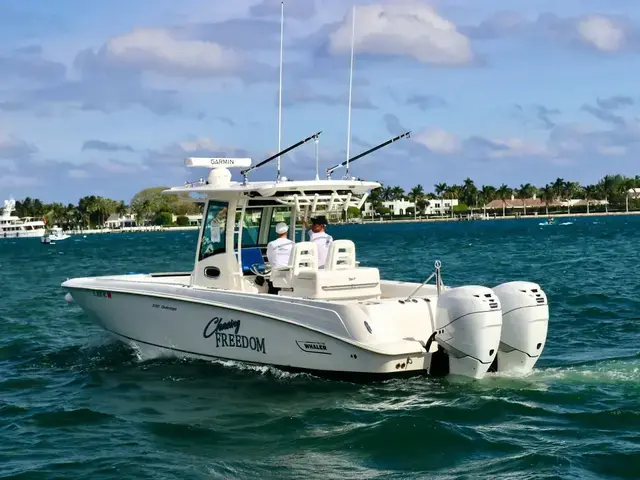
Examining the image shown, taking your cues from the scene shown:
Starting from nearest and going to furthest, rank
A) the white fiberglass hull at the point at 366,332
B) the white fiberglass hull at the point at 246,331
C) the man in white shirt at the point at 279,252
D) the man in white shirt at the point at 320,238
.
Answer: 1. the white fiberglass hull at the point at 366,332
2. the white fiberglass hull at the point at 246,331
3. the man in white shirt at the point at 279,252
4. the man in white shirt at the point at 320,238

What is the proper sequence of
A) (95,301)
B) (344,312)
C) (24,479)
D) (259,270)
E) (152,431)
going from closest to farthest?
(24,479) → (152,431) → (344,312) → (259,270) → (95,301)

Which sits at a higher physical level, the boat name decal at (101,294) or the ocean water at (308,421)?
the boat name decal at (101,294)

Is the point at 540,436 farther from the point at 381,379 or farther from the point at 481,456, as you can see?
the point at 381,379

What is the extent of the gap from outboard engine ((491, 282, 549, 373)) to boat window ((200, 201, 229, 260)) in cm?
426

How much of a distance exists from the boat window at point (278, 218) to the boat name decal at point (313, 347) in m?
2.67

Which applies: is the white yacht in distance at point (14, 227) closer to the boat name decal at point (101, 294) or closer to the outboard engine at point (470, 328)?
the boat name decal at point (101, 294)

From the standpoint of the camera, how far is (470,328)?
10.3 metres

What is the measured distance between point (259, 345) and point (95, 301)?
3.88m

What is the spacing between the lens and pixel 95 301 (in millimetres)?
14414

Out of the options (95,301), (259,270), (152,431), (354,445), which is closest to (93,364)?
(95,301)

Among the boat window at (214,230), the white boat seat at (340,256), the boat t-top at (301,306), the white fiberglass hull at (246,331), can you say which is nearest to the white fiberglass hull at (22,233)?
the boat t-top at (301,306)

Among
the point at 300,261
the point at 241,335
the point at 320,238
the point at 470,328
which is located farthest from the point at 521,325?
the point at 241,335

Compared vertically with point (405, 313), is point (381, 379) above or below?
below

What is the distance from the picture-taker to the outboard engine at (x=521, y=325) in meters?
10.7
